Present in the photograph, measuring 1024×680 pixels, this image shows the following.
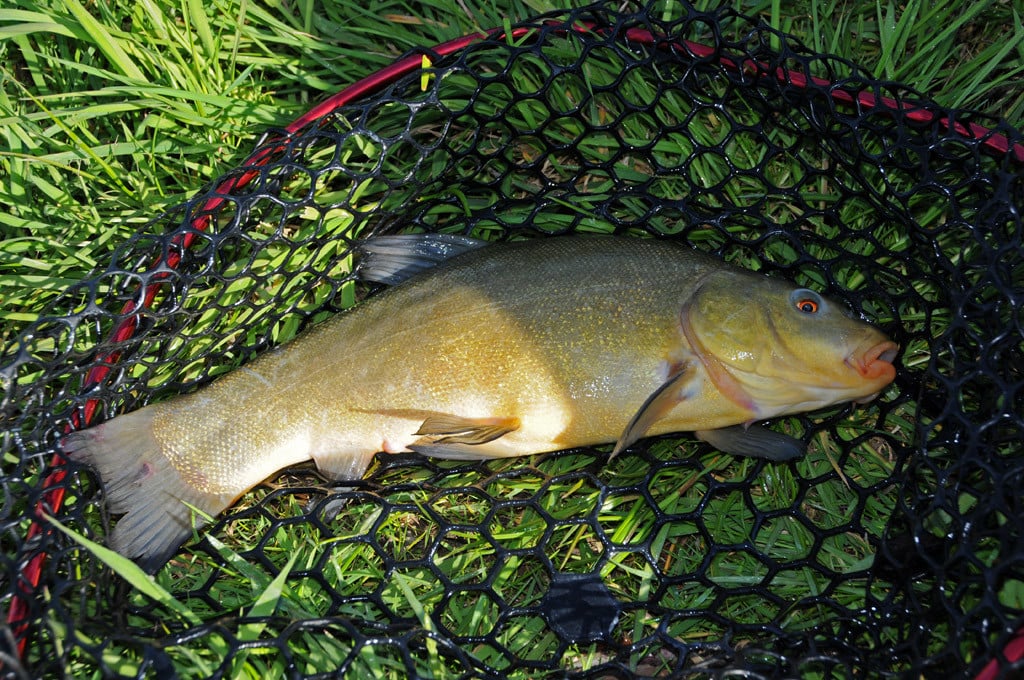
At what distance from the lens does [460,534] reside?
3025 mm

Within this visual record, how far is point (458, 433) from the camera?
110 inches

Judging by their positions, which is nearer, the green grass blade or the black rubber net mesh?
the black rubber net mesh

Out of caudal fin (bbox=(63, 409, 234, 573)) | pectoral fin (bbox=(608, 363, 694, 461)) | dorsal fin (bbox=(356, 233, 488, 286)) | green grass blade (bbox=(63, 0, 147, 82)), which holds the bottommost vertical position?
caudal fin (bbox=(63, 409, 234, 573))

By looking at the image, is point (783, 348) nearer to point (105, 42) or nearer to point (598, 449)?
point (598, 449)

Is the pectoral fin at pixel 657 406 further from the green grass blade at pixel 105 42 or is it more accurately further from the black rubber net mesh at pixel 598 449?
the green grass blade at pixel 105 42

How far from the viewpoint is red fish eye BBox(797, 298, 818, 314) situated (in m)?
2.82

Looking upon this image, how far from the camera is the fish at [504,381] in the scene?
9.05ft

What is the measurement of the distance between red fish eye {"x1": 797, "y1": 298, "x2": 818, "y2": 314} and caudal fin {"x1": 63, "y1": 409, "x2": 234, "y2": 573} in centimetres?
212

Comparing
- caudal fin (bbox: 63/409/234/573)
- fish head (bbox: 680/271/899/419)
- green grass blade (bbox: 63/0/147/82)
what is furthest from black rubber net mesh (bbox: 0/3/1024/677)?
green grass blade (bbox: 63/0/147/82)

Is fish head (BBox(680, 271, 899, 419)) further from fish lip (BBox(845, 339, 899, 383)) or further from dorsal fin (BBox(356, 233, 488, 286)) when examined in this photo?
dorsal fin (BBox(356, 233, 488, 286))

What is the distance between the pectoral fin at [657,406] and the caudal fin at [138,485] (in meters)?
1.45

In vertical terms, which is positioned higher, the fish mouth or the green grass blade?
the green grass blade

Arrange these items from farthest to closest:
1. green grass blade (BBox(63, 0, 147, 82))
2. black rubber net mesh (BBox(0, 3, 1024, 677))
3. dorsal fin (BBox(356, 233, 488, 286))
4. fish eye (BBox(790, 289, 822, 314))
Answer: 1. green grass blade (BBox(63, 0, 147, 82))
2. dorsal fin (BBox(356, 233, 488, 286))
3. fish eye (BBox(790, 289, 822, 314))
4. black rubber net mesh (BBox(0, 3, 1024, 677))

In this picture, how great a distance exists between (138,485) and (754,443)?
205 cm
